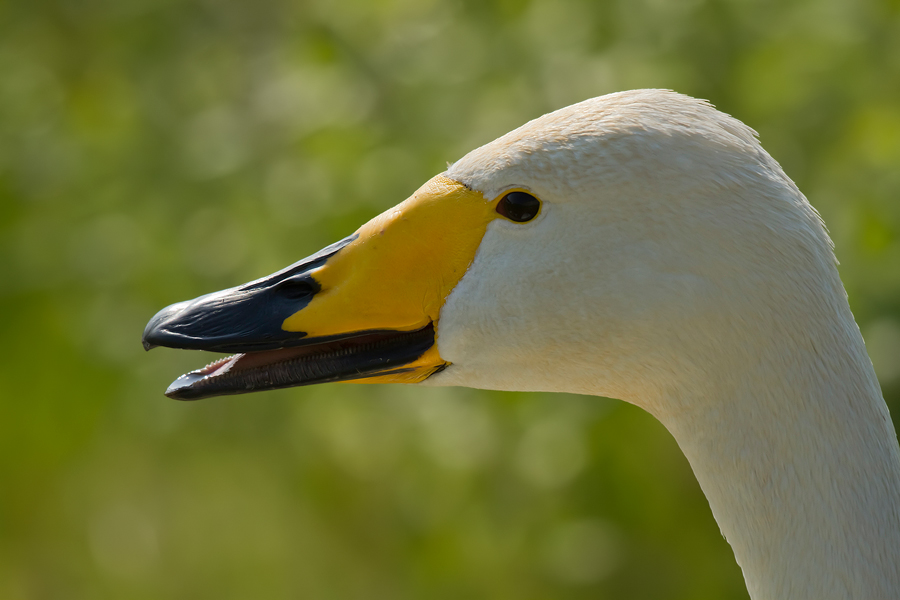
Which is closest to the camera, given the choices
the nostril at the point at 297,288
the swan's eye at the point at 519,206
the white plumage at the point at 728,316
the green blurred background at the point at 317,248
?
the white plumage at the point at 728,316

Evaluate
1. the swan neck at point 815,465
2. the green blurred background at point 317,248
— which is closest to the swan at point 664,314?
the swan neck at point 815,465

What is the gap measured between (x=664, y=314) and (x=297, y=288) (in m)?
0.80

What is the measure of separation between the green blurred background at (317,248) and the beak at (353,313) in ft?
6.08

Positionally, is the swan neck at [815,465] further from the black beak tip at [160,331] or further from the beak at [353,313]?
the black beak tip at [160,331]

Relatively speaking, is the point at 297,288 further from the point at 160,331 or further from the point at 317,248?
the point at 317,248

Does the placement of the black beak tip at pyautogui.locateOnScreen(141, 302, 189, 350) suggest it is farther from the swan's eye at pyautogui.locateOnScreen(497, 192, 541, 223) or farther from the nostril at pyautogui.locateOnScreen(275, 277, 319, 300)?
the swan's eye at pyautogui.locateOnScreen(497, 192, 541, 223)

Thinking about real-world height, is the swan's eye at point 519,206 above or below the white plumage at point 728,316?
above

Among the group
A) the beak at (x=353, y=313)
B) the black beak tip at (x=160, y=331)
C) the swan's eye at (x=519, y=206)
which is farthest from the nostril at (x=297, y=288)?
the swan's eye at (x=519, y=206)

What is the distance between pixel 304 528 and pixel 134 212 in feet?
7.00

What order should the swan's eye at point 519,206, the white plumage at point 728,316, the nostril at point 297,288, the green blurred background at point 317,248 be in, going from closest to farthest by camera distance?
the white plumage at point 728,316, the swan's eye at point 519,206, the nostril at point 297,288, the green blurred background at point 317,248

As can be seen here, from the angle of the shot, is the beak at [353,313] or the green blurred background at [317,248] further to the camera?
the green blurred background at [317,248]

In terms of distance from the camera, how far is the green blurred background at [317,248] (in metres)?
3.74

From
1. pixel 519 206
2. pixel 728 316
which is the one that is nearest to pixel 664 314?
pixel 728 316

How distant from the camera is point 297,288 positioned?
1990mm
